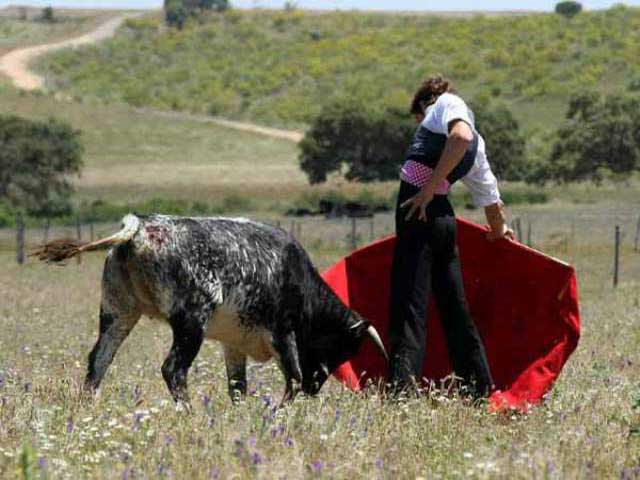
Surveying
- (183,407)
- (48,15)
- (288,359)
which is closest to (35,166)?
(288,359)

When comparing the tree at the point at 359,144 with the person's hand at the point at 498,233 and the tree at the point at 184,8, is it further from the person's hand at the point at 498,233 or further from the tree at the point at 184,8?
the tree at the point at 184,8

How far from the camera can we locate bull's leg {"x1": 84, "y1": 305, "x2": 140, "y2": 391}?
9.17m

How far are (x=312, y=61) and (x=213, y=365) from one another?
103423mm

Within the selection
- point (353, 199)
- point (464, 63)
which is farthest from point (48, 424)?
point (464, 63)

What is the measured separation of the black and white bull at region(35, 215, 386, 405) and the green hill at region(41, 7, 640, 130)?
7349cm

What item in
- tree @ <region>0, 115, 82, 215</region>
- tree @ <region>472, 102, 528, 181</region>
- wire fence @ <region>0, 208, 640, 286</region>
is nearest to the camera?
wire fence @ <region>0, 208, 640, 286</region>

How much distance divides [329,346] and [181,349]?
128 centimetres

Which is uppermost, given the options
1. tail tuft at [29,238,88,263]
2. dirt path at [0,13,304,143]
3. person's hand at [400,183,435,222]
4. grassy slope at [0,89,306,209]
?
person's hand at [400,183,435,222]

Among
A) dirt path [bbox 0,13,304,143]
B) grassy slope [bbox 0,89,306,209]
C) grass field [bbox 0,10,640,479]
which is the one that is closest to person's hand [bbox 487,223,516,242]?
grass field [bbox 0,10,640,479]

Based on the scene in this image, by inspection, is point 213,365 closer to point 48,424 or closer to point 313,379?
point 313,379

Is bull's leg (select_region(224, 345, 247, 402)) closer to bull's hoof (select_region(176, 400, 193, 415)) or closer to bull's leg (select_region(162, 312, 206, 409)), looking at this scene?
bull's leg (select_region(162, 312, 206, 409))

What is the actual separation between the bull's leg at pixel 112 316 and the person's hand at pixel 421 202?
5.26ft

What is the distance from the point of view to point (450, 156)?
8680 millimetres

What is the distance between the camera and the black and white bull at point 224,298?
8.85 metres
